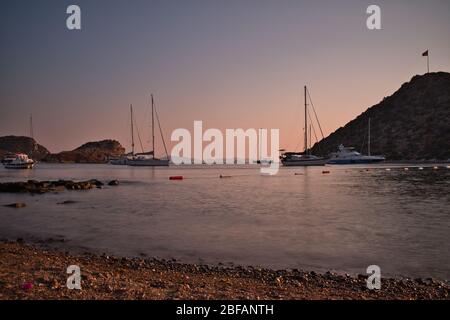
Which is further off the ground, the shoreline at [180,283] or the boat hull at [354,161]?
the boat hull at [354,161]

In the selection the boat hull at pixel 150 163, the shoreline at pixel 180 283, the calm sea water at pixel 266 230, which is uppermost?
the boat hull at pixel 150 163

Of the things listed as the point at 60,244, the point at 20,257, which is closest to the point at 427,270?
the point at 20,257

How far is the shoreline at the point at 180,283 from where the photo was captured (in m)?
9.16

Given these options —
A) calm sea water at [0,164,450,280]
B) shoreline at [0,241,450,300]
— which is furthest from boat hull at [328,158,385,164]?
shoreline at [0,241,450,300]

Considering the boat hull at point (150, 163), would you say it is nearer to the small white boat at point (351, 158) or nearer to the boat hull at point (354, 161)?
the small white boat at point (351, 158)

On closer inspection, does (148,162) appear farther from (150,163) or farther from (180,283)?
(180,283)

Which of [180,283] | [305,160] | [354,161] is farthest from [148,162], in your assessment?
[180,283]

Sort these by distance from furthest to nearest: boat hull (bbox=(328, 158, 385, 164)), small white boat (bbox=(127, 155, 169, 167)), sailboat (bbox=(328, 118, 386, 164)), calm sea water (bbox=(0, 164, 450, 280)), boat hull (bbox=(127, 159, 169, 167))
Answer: small white boat (bbox=(127, 155, 169, 167)) < boat hull (bbox=(127, 159, 169, 167)) < sailboat (bbox=(328, 118, 386, 164)) < boat hull (bbox=(328, 158, 385, 164)) < calm sea water (bbox=(0, 164, 450, 280))

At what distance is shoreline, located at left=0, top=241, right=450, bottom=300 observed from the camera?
916 cm

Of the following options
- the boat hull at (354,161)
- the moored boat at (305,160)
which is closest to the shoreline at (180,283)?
the moored boat at (305,160)

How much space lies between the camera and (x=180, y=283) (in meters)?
10.7

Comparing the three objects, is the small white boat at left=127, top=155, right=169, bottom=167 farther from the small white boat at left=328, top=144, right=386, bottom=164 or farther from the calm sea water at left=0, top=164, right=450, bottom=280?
the calm sea water at left=0, top=164, right=450, bottom=280

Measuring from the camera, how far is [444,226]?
2242 cm
